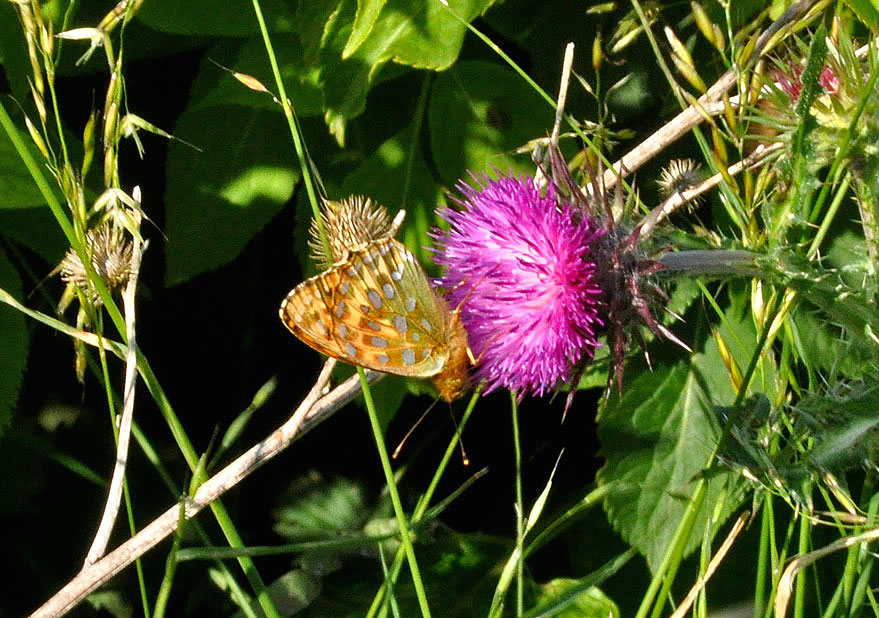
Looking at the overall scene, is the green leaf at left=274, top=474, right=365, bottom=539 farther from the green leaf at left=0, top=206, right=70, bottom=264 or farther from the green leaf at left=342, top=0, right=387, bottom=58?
the green leaf at left=342, top=0, right=387, bottom=58

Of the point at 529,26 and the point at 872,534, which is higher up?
the point at 529,26

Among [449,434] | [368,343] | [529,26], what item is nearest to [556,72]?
[529,26]

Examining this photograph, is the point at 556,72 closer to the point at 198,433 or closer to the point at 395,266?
→ the point at 395,266

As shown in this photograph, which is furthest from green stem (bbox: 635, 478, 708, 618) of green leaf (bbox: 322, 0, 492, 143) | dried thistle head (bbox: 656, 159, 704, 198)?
green leaf (bbox: 322, 0, 492, 143)

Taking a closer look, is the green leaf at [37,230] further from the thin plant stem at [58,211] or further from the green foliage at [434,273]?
the thin plant stem at [58,211]

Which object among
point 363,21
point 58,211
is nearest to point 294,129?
point 363,21

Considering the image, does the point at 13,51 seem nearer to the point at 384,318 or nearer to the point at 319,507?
the point at 384,318

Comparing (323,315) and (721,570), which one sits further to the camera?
(721,570)
